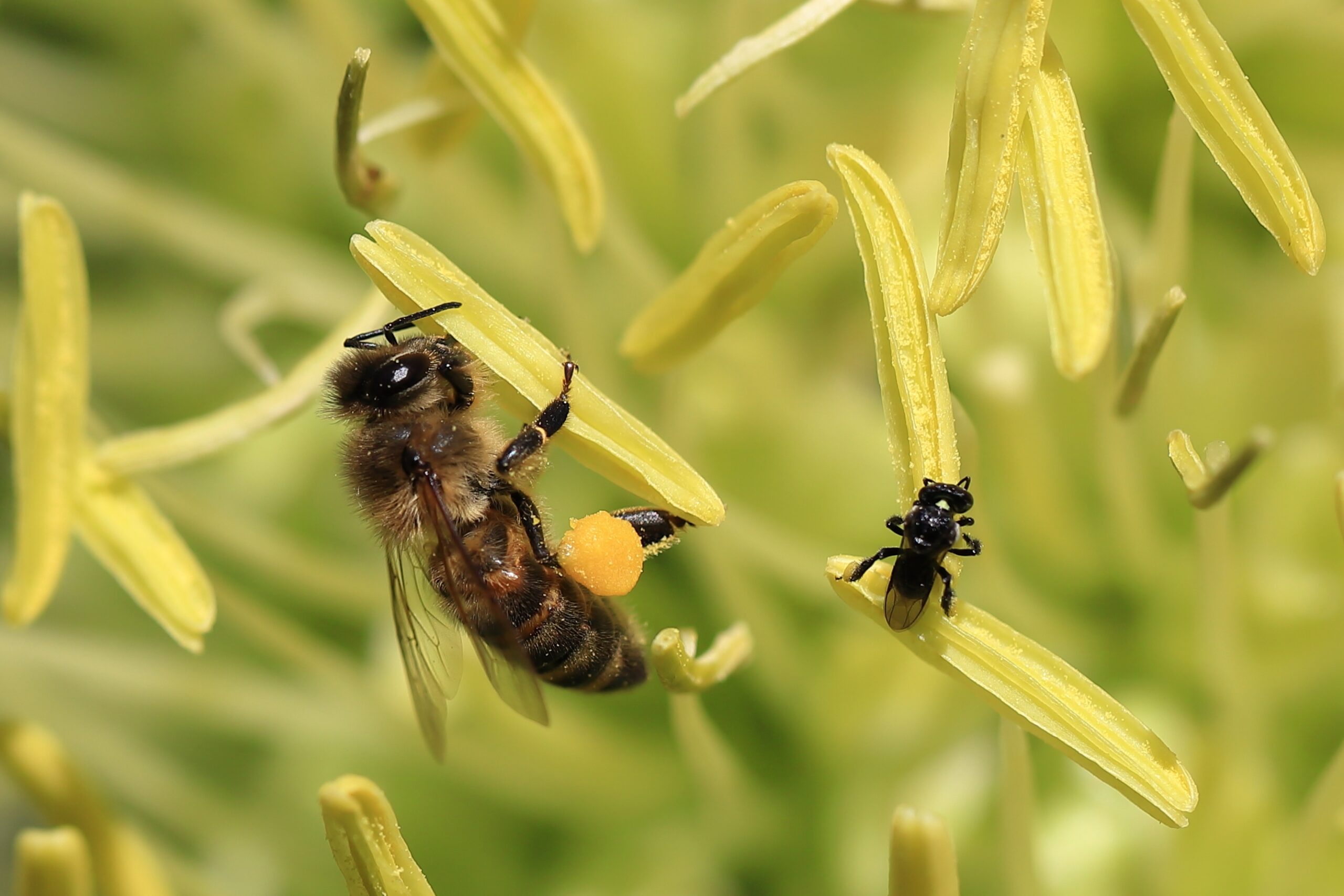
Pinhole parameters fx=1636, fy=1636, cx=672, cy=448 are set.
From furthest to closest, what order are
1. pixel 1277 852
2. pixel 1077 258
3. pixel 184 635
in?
pixel 1277 852 → pixel 184 635 → pixel 1077 258

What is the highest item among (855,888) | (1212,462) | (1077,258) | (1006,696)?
(1077,258)

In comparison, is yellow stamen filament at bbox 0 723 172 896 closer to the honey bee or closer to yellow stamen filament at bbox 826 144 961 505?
the honey bee

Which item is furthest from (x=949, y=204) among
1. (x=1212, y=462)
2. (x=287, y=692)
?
(x=287, y=692)

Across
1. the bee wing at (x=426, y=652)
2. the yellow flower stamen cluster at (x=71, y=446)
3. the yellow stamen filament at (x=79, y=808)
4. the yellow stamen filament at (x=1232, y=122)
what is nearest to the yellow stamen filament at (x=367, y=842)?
the bee wing at (x=426, y=652)

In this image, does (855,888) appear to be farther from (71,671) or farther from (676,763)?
(71,671)

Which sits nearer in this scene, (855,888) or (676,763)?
(855,888)

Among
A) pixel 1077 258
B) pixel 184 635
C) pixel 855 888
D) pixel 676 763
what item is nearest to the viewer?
pixel 1077 258

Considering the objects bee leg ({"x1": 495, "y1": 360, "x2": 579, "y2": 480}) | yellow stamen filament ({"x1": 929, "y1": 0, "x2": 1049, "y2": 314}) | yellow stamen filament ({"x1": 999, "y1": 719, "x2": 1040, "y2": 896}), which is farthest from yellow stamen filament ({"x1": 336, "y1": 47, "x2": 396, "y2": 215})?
yellow stamen filament ({"x1": 999, "y1": 719, "x2": 1040, "y2": 896})

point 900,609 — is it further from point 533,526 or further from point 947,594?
point 533,526
